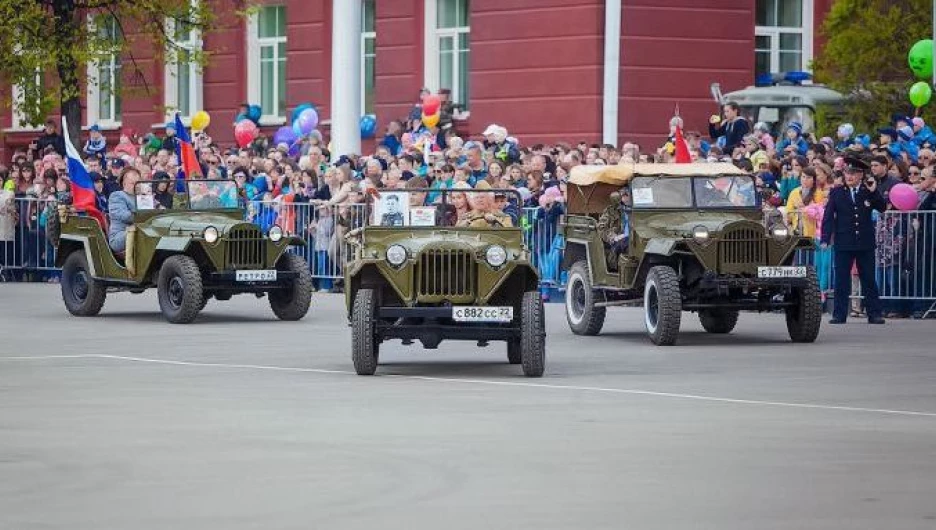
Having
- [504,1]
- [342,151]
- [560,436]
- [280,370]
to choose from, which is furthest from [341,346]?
[504,1]

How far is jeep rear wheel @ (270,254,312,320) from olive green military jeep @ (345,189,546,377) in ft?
21.4

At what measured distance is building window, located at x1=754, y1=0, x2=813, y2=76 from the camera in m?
37.6

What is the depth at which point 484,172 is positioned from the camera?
28875 millimetres

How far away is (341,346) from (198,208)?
17.8 feet

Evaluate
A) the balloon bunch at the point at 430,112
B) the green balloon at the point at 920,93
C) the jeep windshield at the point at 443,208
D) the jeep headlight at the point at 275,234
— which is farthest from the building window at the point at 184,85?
the jeep windshield at the point at 443,208

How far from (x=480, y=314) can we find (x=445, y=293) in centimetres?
42

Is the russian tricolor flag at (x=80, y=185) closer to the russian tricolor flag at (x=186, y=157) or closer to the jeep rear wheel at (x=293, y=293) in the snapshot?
the russian tricolor flag at (x=186, y=157)

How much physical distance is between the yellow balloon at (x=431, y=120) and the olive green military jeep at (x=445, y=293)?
18098 mm

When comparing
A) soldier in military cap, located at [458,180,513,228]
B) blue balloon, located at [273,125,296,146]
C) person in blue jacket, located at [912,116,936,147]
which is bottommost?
soldier in military cap, located at [458,180,513,228]

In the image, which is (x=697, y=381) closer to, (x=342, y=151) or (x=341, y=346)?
(x=341, y=346)

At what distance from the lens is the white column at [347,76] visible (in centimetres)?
3509

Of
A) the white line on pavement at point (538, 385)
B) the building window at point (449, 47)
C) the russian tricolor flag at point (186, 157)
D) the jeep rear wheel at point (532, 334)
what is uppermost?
the building window at point (449, 47)

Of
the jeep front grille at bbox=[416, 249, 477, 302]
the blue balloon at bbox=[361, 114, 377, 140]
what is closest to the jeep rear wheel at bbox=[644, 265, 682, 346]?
the jeep front grille at bbox=[416, 249, 477, 302]

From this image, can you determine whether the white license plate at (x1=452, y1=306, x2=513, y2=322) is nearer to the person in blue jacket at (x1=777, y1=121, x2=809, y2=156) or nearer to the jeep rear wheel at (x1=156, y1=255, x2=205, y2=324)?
the jeep rear wheel at (x1=156, y1=255, x2=205, y2=324)
